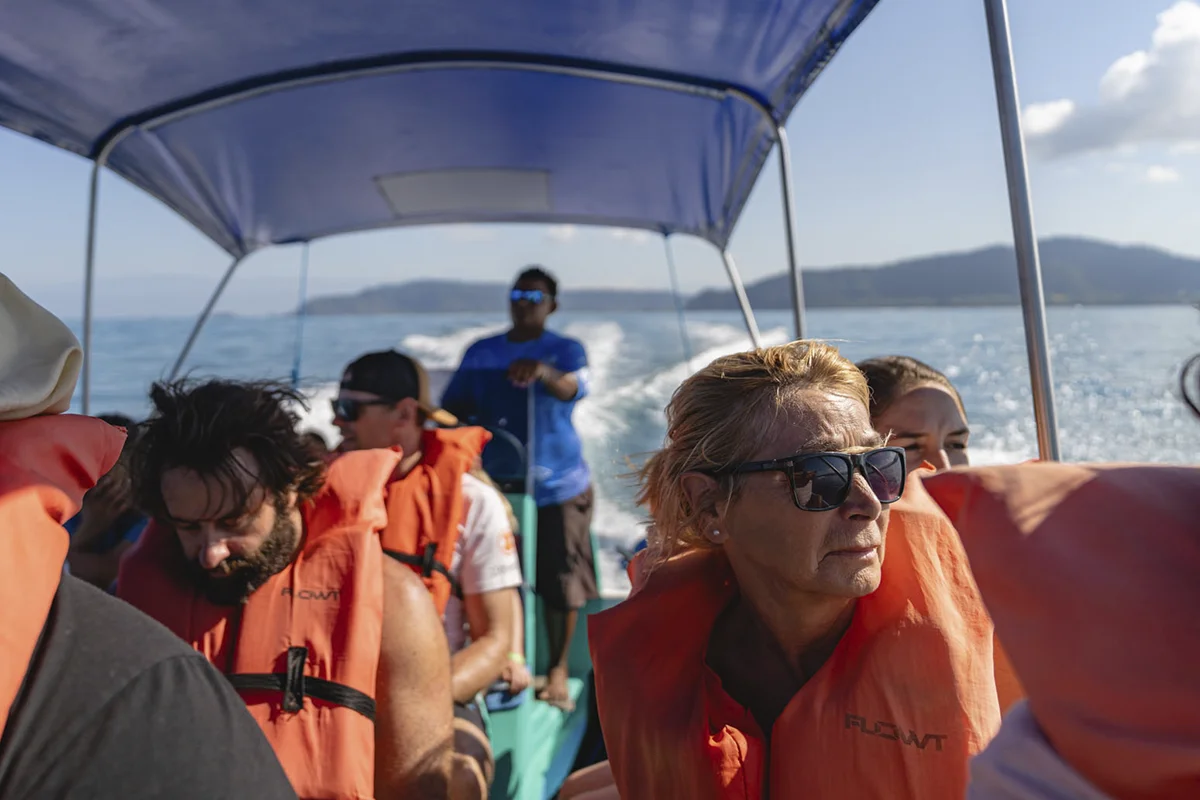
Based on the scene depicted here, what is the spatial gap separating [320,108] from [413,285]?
17490 millimetres

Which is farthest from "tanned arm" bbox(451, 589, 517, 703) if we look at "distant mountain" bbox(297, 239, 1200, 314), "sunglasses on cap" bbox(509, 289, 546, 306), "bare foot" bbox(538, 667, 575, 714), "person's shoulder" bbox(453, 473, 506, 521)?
"distant mountain" bbox(297, 239, 1200, 314)

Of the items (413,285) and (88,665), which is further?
(413,285)

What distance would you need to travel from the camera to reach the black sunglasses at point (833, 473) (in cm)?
121

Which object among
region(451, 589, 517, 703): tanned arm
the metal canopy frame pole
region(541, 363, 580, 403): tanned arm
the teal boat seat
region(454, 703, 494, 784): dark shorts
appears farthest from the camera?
region(541, 363, 580, 403): tanned arm

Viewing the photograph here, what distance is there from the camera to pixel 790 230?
2768 millimetres

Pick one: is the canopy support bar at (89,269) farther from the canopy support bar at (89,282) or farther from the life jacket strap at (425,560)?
the life jacket strap at (425,560)

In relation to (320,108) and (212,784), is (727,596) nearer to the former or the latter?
(212,784)

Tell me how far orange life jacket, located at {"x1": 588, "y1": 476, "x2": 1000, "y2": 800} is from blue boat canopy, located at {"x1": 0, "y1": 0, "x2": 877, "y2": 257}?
56.3 inches

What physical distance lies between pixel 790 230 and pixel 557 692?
6.35ft

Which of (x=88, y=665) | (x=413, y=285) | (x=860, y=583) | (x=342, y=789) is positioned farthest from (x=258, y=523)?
(x=413, y=285)

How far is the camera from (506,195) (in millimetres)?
3900

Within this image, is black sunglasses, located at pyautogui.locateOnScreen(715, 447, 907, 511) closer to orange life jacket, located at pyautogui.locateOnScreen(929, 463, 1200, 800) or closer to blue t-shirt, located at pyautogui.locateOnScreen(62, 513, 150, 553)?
orange life jacket, located at pyautogui.locateOnScreen(929, 463, 1200, 800)

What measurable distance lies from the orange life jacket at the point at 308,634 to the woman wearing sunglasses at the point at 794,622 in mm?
533

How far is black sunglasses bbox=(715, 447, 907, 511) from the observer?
1206 mm
